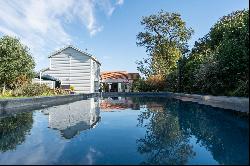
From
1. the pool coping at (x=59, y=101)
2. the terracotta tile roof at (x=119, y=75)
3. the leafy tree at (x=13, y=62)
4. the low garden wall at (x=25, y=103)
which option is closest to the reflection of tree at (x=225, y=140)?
the pool coping at (x=59, y=101)

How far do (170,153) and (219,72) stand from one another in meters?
15.9

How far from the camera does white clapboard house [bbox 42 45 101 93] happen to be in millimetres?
48312

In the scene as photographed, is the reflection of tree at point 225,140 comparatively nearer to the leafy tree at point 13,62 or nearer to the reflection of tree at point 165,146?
the reflection of tree at point 165,146

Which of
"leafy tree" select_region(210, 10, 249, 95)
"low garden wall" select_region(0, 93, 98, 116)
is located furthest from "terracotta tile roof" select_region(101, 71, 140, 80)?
"leafy tree" select_region(210, 10, 249, 95)

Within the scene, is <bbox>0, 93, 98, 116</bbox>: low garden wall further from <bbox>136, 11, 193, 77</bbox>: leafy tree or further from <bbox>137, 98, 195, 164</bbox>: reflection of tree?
<bbox>136, 11, 193, 77</bbox>: leafy tree

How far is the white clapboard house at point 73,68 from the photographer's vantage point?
4831 centimetres

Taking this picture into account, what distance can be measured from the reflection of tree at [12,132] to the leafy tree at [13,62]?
2344 cm

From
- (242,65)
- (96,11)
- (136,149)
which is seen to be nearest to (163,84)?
(96,11)

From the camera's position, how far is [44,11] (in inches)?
1016

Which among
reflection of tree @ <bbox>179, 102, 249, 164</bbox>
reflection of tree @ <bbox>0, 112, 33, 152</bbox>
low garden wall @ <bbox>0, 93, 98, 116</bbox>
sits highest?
low garden wall @ <bbox>0, 93, 98, 116</bbox>

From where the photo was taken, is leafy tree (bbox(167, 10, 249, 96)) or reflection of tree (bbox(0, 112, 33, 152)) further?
leafy tree (bbox(167, 10, 249, 96))

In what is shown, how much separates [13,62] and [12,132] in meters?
27.8

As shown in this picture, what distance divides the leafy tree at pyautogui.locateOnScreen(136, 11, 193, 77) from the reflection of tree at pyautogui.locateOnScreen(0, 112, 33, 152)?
4260 cm

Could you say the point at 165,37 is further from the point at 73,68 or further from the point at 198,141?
the point at 198,141
